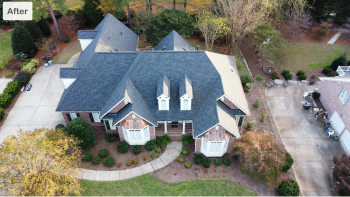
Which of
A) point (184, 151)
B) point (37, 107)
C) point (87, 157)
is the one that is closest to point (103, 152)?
point (87, 157)

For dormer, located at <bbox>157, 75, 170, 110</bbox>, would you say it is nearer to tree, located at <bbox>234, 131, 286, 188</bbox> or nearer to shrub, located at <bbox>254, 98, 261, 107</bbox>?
tree, located at <bbox>234, 131, 286, 188</bbox>

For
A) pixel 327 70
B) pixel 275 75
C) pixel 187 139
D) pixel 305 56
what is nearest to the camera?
pixel 187 139

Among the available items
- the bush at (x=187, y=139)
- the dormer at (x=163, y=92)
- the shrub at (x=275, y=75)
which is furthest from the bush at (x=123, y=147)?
the shrub at (x=275, y=75)

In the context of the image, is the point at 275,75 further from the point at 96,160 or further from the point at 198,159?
the point at 96,160

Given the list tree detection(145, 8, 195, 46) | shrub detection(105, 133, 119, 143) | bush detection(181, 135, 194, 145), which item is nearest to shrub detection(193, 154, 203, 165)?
bush detection(181, 135, 194, 145)

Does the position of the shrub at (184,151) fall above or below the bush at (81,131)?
below

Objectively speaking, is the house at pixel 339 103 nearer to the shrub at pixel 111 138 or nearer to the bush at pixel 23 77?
the shrub at pixel 111 138

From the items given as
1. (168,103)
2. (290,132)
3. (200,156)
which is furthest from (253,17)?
(200,156)
